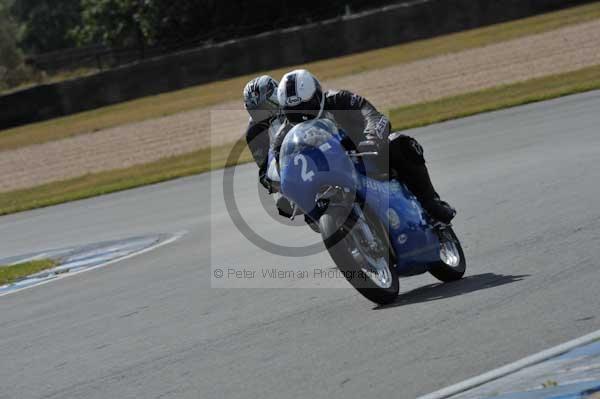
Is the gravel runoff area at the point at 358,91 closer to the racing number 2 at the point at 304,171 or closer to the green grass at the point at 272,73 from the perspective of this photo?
the green grass at the point at 272,73

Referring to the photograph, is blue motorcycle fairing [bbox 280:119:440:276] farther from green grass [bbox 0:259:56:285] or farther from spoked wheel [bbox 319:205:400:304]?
green grass [bbox 0:259:56:285]

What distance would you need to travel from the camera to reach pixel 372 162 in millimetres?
7039

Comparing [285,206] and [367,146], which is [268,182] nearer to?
[285,206]

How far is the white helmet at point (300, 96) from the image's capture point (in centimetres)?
684

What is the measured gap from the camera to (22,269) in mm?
11531

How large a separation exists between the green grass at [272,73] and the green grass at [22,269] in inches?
686

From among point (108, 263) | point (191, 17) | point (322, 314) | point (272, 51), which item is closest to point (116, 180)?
point (108, 263)

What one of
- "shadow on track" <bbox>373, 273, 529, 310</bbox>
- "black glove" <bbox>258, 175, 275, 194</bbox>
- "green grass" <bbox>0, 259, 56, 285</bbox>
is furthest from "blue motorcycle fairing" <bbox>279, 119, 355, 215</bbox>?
"green grass" <bbox>0, 259, 56, 285</bbox>

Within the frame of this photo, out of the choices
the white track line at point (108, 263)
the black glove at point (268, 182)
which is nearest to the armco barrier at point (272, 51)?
the white track line at point (108, 263)

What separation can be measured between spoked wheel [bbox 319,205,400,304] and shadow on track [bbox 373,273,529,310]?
145 millimetres

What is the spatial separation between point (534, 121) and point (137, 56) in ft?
98.1

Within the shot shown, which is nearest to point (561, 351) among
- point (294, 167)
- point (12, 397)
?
point (294, 167)

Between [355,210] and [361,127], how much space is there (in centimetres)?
90

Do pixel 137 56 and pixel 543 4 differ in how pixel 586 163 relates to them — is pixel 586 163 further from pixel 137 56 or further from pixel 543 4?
pixel 137 56
